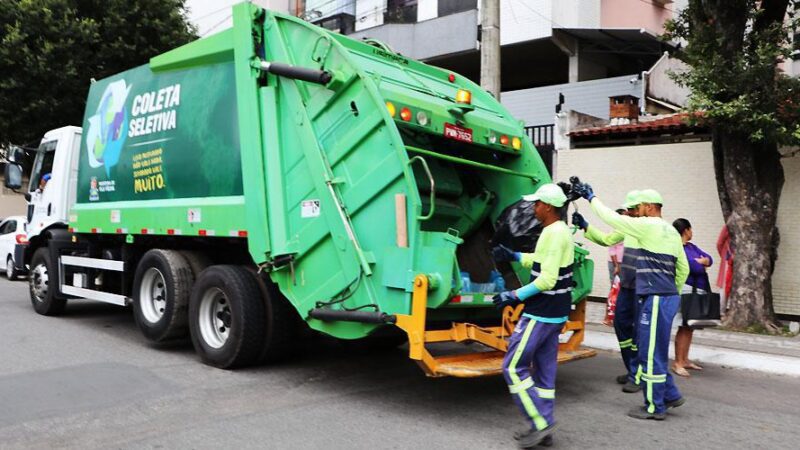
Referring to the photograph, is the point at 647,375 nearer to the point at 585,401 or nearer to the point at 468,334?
the point at 585,401

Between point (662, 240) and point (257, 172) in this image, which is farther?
point (257, 172)

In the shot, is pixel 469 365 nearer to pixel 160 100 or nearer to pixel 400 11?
pixel 160 100

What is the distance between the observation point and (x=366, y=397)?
5.18m

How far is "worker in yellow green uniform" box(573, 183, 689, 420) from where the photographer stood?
15.4 feet

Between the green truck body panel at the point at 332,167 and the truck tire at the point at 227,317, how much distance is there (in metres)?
0.38

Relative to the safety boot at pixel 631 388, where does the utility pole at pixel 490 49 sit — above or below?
above

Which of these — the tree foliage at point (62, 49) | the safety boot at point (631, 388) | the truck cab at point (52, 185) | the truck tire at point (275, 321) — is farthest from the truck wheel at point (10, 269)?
the safety boot at point (631, 388)

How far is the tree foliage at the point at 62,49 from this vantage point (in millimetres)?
14383

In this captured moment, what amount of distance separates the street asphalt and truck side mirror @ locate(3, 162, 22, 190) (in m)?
2.86

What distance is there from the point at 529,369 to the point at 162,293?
13.4 feet

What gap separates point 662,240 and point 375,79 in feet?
7.77

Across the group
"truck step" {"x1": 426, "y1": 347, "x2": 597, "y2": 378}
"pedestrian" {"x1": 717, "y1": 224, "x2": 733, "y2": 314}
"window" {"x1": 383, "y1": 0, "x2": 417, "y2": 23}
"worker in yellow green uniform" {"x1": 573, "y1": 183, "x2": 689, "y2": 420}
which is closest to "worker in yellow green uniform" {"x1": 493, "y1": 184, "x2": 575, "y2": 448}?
"truck step" {"x1": 426, "y1": 347, "x2": 597, "y2": 378}

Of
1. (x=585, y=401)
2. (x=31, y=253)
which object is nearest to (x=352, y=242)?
(x=585, y=401)

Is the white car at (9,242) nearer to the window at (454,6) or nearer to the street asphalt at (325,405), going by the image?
the street asphalt at (325,405)
